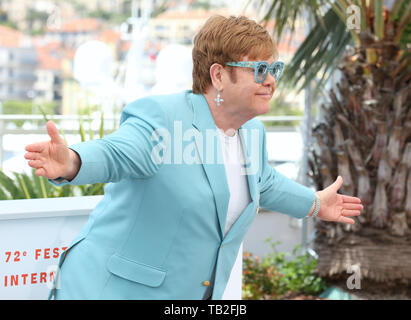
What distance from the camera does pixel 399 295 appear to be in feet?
12.0

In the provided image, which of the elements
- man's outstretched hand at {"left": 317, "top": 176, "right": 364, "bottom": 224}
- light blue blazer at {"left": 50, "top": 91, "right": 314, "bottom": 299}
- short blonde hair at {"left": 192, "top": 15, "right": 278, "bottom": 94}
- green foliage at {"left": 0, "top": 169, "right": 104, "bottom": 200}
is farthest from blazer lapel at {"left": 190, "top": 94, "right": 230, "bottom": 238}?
green foliage at {"left": 0, "top": 169, "right": 104, "bottom": 200}

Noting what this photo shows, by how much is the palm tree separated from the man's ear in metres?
1.94

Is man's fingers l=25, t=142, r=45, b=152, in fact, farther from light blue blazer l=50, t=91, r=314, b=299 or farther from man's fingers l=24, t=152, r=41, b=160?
light blue blazer l=50, t=91, r=314, b=299

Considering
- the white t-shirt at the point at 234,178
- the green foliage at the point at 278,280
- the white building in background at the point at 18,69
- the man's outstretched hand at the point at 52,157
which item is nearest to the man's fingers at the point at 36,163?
the man's outstretched hand at the point at 52,157

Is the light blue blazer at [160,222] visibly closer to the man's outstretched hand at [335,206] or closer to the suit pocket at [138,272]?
the suit pocket at [138,272]

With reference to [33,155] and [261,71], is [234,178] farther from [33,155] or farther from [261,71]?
[33,155]

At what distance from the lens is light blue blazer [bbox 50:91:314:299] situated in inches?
63.3

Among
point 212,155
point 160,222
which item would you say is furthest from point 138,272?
point 212,155

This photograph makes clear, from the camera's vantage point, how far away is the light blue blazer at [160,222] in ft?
5.28

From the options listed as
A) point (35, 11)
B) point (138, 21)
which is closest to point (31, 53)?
point (35, 11)

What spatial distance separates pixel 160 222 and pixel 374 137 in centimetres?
247

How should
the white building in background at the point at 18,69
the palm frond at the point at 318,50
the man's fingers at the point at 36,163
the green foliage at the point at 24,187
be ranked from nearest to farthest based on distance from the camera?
the man's fingers at the point at 36,163, the green foliage at the point at 24,187, the palm frond at the point at 318,50, the white building in background at the point at 18,69

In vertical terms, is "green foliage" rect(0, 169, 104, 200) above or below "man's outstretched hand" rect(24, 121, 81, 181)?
below

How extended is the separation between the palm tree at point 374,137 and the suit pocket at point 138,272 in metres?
2.34
